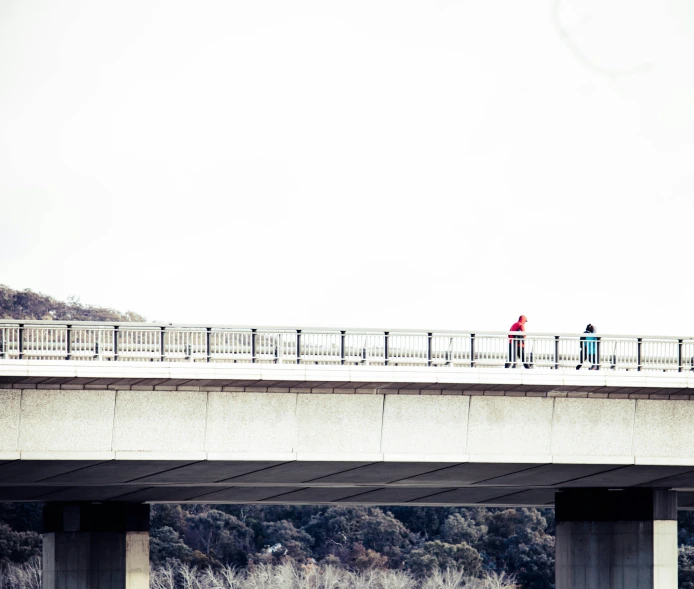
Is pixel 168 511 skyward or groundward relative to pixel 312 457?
groundward

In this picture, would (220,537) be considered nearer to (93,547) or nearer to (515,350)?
(93,547)

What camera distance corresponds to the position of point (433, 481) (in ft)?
128

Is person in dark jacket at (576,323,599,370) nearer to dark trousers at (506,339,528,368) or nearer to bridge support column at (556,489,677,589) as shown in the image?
dark trousers at (506,339,528,368)

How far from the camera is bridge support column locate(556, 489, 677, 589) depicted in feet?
124

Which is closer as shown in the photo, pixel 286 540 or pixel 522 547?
pixel 522 547

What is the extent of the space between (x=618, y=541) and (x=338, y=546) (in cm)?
5554

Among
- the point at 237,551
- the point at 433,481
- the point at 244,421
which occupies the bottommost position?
the point at 237,551

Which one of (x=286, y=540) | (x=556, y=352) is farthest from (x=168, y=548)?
(x=556, y=352)

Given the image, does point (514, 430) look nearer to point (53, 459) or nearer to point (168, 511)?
point (53, 459)

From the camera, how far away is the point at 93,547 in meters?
42.7

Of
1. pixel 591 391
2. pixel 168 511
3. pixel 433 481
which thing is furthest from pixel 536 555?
pixel 591 391

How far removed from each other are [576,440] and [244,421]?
8859 millimetres

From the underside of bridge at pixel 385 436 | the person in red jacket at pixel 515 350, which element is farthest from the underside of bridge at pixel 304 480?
the person in red jacket at pixel 515 350

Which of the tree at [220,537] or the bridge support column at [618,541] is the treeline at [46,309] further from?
the bridge support column at [618,541]
